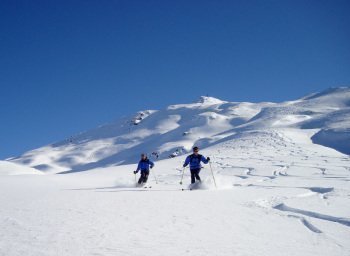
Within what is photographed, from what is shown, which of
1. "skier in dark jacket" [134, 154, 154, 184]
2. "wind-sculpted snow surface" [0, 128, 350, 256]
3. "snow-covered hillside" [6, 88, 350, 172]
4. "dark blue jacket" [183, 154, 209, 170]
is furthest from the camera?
"snow-covered hillside" [6, 88, 350, 172]

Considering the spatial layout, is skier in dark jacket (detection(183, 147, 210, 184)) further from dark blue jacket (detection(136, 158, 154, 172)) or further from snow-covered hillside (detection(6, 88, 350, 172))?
snow-covered hillside (detection(6, 88, 350, 172))

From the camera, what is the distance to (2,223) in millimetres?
6898

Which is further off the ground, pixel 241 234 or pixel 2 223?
pixel 2 223

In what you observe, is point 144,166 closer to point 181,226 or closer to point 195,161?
point 195,161

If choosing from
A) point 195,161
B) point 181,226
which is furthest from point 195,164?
point 181,226

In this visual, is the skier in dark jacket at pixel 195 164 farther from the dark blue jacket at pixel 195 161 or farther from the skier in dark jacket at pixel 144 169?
the skier in dark jacket at pixel 144 169

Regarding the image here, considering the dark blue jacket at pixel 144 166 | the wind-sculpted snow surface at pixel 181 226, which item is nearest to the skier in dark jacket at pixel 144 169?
the dark blue jacket at pixel 144 166

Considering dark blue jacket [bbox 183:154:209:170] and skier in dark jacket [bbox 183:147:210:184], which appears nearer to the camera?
skier in dark jacket [bbox 183:147:210:184]

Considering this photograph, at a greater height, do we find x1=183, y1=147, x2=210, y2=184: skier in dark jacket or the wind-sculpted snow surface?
x1=183, y1=147, x2=210, y2=184: skier in dark jacket

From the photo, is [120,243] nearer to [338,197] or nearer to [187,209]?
[187,209]

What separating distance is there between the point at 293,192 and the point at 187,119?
18332 centimetres

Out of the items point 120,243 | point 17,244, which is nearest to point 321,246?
point 120,243

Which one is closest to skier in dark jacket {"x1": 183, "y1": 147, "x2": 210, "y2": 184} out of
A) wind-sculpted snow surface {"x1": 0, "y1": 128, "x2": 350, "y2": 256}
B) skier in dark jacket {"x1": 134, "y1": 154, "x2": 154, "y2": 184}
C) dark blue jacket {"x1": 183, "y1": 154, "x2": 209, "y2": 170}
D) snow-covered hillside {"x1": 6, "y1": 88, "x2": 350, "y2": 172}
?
dark blue jacket {"x1": 183, "y1": 154, "x2": 209, "y2": 170}

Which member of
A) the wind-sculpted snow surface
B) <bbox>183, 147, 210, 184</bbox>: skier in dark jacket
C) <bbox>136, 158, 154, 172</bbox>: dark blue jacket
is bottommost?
the wind-sculpted snow surface
